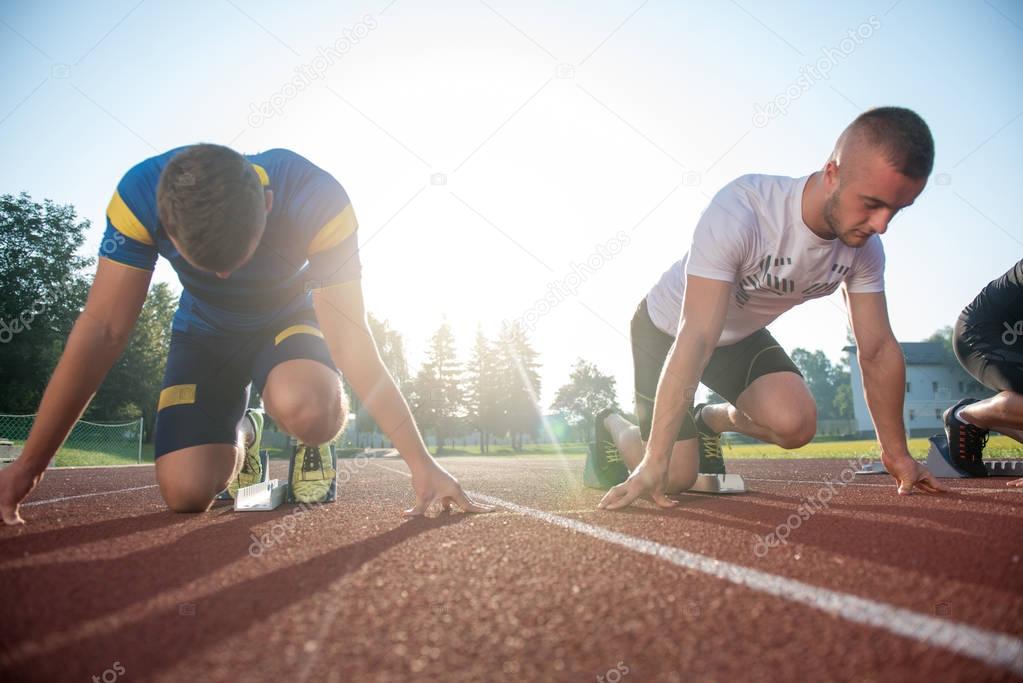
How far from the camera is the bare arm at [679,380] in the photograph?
323 centimetres

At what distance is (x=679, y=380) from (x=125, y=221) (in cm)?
295

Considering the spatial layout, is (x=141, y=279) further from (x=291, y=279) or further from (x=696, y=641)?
(x=696, y=641)

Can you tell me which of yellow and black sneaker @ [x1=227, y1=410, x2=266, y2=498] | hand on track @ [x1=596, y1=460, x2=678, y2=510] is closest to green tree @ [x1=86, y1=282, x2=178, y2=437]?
yellow and black sneaker @ [x1=227, y1=410, x2=266, y2=498]

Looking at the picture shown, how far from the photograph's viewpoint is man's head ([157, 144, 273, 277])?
263cm

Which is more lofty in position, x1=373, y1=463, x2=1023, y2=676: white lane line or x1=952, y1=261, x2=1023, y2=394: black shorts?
x1=952, y1=261, x2=1023, y2=394: black shorts

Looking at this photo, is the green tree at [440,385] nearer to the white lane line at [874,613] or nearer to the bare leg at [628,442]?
the bare leg at [628,442]

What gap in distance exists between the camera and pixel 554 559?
7.39 ft

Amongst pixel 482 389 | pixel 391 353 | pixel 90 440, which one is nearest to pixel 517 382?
pixel 482 389

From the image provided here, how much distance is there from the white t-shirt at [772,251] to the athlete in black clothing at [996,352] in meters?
1.95

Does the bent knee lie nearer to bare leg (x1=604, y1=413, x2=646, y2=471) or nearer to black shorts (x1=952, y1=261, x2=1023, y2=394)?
bare leg (x1=604, y1=413, x2=646, y2=471)

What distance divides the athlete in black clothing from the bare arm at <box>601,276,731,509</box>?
10.3ft

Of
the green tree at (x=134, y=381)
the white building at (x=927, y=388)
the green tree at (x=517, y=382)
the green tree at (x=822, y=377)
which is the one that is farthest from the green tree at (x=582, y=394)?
the green tree at (x=134, y=381)

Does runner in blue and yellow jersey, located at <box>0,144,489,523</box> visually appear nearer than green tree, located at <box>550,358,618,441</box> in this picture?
Yes

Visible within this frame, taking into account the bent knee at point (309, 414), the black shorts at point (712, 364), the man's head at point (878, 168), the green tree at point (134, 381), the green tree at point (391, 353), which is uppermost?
the green tree at point (391, 353)
